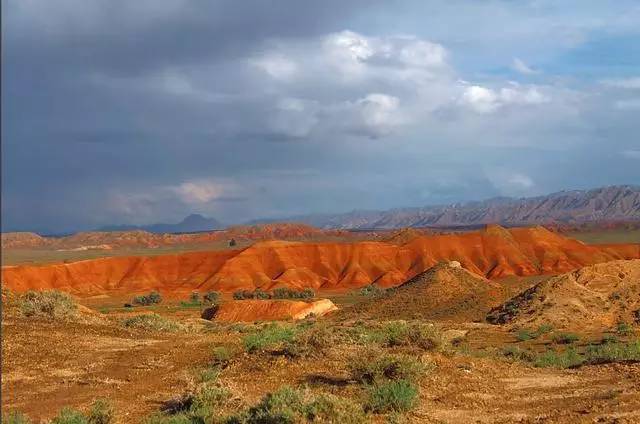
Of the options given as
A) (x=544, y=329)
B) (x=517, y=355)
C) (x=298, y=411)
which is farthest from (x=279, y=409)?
(x=544, y=329)

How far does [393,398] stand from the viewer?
11.4m

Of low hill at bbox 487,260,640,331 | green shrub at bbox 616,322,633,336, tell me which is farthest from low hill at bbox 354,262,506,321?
green shrub at bbox 616,322,633,336

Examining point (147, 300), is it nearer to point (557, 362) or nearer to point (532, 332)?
point (532, 332)

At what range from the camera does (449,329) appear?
3297 cm

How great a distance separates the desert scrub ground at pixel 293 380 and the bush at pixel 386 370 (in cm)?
3

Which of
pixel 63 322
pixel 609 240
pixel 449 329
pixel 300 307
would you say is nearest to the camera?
pixel 63 322

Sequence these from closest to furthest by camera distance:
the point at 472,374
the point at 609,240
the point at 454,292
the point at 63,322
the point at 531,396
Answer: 1. the point at 531,396
2. the point at 472,374
3. the point at 63,322
4. the point at 454,292
5. the point at 609,240

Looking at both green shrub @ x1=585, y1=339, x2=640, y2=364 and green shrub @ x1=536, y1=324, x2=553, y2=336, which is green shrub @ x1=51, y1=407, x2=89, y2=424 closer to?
green shrub @ x1=585, y1=339, x2=640, y2=364

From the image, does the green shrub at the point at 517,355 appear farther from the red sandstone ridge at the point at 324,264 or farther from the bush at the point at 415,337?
the red sandstone ridge at the point at 324,264

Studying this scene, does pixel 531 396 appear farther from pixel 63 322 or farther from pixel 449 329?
pixel 449 329

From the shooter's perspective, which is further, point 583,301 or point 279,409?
point 583,301

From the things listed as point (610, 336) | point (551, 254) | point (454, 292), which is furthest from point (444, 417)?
point (551, 254)

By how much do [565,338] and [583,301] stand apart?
9605 mm

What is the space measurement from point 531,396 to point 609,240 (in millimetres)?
141524
